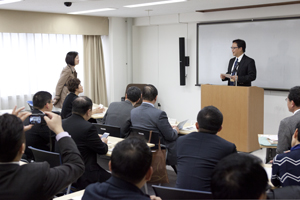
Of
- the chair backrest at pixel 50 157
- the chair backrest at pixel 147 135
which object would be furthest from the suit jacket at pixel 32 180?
the chair backrest at pixel 147 135

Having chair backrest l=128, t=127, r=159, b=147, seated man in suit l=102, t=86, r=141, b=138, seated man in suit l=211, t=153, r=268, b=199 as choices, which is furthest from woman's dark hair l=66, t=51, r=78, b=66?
seated man in suit l=211, t=153, r=268, b=199

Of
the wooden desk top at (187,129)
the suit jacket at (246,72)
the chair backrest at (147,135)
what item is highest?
the suit jacket at (246,72)

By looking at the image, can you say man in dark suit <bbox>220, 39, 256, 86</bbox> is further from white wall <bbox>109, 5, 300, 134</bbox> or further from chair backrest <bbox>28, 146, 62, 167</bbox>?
chair backrest <bbox>28, 146, 62, 167</bbox>

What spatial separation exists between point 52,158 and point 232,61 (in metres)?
4.13

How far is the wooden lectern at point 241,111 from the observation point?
5.60 metres

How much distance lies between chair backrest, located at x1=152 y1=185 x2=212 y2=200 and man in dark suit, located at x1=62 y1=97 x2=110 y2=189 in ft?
4.39

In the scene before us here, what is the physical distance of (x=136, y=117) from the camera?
14.0 ft

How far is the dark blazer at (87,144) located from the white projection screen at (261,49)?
447 cm

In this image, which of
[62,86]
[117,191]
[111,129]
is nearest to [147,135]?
[111,129]

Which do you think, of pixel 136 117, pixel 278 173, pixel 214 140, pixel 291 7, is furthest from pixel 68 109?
pixel 291 7

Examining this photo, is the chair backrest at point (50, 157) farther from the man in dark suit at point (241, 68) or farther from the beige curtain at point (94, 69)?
the beige curtain at point (94, 69)

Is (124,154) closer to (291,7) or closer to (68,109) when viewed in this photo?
(68,109)

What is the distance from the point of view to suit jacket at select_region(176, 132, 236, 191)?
2.52 m

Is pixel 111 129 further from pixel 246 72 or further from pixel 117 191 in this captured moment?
pixel 246 72
